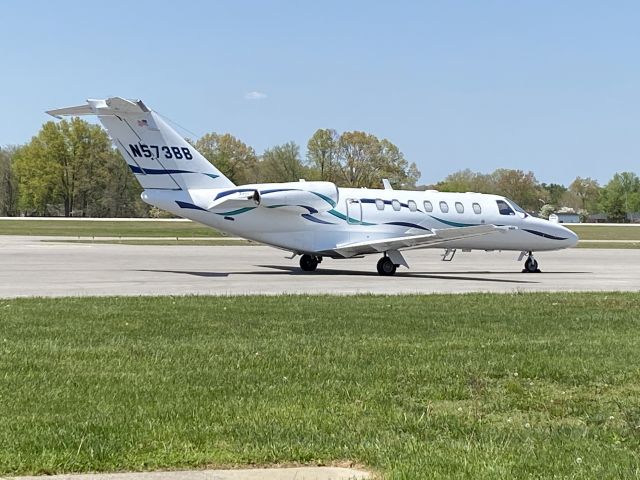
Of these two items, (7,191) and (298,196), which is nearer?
(298,196)

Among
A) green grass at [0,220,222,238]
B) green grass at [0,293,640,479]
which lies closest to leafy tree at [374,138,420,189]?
green grass at [0,220,222,238]

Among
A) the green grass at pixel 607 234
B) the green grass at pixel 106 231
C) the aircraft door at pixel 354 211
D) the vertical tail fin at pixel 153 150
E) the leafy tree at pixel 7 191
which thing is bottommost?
the green grass at pixel 607 234

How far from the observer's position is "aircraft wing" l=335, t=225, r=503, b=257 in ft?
88.1

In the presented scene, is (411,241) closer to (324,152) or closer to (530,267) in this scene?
(530,267)

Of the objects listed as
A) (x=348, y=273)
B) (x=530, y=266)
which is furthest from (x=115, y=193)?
(x=530, y=266)

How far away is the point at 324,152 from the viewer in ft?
376

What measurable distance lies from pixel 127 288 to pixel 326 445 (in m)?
14.6

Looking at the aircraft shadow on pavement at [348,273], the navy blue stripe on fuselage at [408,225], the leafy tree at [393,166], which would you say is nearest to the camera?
the aircraft shadow on pavement at [348,273]

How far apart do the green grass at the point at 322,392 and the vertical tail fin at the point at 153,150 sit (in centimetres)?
1190

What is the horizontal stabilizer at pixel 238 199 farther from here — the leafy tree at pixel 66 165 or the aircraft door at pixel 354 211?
the leafy tree at pixel 66 165

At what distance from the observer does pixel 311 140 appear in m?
114

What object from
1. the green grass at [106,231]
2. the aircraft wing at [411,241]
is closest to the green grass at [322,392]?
the aircraft wing at [411,241]

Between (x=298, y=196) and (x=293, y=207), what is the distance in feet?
1.25

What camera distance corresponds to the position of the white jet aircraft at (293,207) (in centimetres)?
2538
